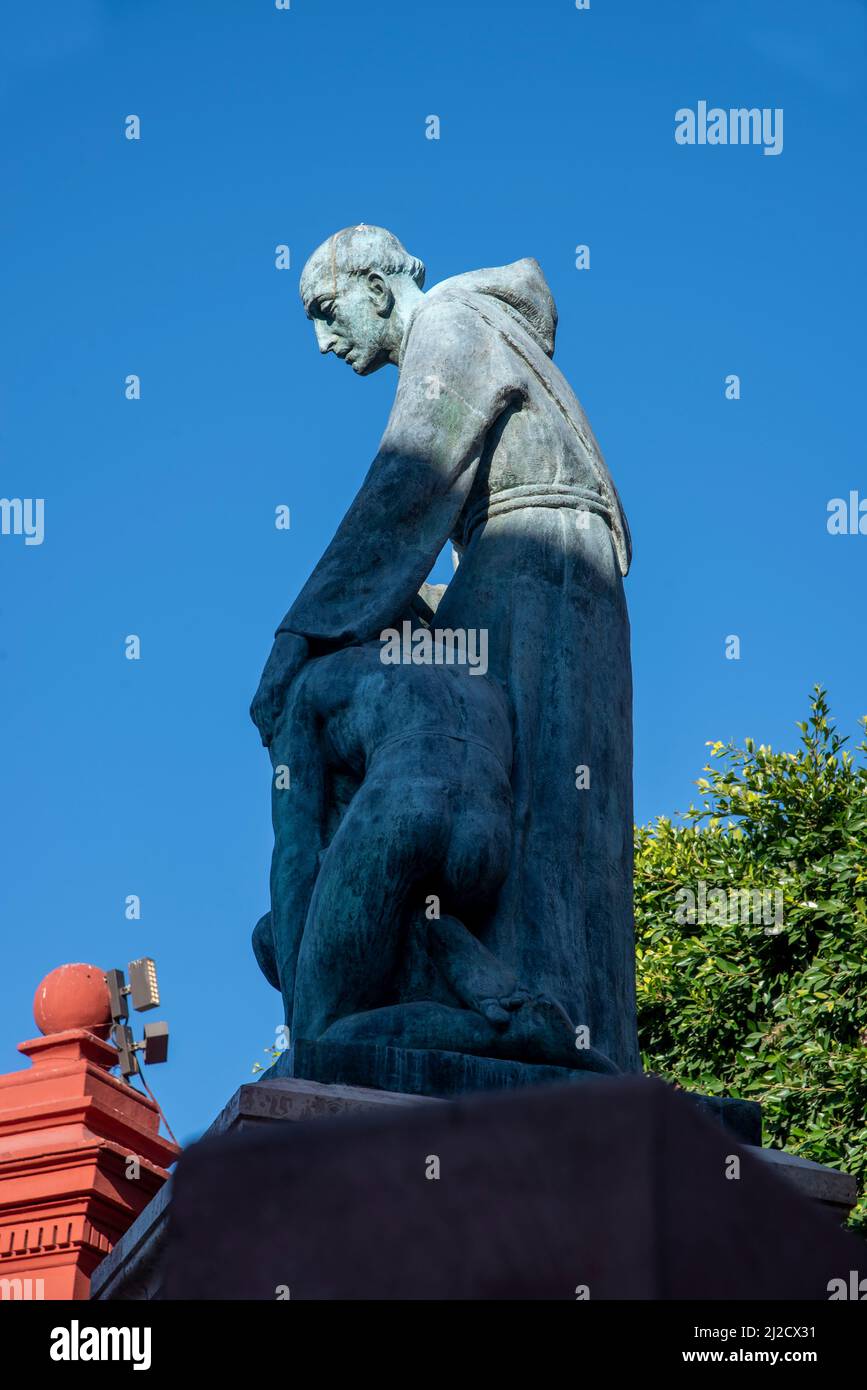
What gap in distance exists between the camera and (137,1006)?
11578mm

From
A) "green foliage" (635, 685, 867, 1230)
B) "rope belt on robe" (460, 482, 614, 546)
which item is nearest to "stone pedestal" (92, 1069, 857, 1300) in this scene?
"rope belt on robe" (460, 482, 614, 546)

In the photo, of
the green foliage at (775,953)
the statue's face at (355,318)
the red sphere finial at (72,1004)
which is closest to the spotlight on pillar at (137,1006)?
the red sphere finial at (72,1004)

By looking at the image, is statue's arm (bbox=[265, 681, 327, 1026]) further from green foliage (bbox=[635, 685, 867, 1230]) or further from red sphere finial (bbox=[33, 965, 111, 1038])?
green foliage (bbox=[635, 685, 867, 1230])

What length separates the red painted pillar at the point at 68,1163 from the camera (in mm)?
9734

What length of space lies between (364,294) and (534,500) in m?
0.94

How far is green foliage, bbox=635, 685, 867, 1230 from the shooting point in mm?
13359

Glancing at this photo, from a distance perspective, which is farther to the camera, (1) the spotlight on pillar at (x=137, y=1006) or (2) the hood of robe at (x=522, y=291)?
(1) the spotlight on pillar at (x=137, y=1006)

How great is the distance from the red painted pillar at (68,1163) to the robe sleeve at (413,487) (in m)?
4.30

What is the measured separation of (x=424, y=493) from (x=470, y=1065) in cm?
175

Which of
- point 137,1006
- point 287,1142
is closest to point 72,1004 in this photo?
point 137,1006

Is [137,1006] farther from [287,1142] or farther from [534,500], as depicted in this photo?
[287,1142]

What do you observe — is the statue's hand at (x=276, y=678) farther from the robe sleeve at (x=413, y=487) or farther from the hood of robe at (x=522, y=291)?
the hood of robe at (x=522, y=291)
